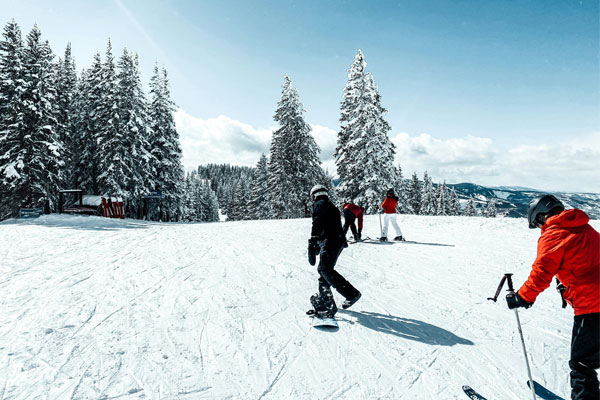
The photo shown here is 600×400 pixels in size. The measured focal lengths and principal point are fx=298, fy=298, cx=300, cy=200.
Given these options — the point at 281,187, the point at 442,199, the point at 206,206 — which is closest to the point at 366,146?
the point at 281,187

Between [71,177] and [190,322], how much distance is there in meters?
32.2

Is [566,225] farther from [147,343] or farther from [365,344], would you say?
[147,343]

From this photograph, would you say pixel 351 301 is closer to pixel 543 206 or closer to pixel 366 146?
pixel 543 206

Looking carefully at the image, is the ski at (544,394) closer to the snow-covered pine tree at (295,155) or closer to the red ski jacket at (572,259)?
the red ski jacket at (572,259)

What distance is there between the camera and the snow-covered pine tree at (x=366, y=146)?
2398 centimetres

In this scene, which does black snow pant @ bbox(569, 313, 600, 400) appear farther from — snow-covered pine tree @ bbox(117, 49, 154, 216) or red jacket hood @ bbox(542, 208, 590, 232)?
snow-covered pine tree @ bbox(117, 49, 154, 216)

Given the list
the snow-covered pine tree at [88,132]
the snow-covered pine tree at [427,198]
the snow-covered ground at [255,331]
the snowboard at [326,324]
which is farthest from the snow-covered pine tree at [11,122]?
the snow-covered pine tree at [427,198]

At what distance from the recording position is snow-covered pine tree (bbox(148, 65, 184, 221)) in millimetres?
29469

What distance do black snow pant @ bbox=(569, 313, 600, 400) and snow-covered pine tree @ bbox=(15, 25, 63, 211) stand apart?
27313 mm

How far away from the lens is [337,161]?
28.2m

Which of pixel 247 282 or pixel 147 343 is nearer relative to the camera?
pixel 147 343

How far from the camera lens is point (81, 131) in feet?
94.9

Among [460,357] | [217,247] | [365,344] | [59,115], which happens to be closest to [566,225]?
[460,357]

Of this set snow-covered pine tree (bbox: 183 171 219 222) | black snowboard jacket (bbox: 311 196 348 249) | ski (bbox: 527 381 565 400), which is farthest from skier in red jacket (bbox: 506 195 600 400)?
snow-covered pine tree (bbox: 183 171 219 222)
